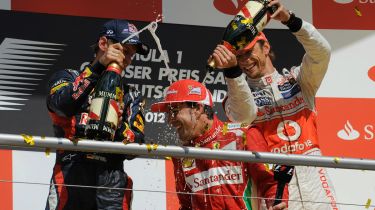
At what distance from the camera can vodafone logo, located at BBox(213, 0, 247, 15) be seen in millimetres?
4512

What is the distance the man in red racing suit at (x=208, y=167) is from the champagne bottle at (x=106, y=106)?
22 cm

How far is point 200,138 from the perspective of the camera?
312 centimetres

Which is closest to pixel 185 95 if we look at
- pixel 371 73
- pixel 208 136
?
pixel 208 136

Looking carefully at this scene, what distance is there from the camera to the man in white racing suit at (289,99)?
319 cm

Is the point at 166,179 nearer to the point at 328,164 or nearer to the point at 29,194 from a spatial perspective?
the point at 29,194

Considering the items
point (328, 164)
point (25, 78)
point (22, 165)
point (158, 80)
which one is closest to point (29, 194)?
point (22, 165)

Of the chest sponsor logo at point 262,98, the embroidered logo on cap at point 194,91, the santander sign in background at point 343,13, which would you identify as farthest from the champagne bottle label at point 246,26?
the santander sign in background at point 343,13

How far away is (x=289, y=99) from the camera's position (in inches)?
131

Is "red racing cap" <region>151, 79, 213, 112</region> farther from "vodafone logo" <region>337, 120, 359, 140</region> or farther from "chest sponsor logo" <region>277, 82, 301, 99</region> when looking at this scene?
"vodafone logo" <region>337, 120, 359, 140</region>

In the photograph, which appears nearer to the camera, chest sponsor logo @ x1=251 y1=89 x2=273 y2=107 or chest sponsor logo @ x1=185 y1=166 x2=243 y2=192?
chest sponsor logo @ x1=185 y1=166 x2=243 y2=192

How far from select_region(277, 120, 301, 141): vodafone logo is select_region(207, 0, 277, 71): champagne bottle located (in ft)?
1.10

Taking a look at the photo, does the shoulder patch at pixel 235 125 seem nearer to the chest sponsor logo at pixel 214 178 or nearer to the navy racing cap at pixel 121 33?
the chest sponsor logo at pixel 214 178

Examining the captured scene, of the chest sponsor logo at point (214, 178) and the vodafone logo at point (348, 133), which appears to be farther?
the vodafone logo at point (348, 133)

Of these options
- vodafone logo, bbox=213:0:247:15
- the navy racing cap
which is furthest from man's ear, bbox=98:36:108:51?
vodafone logo, bbox=213:0:247:15
